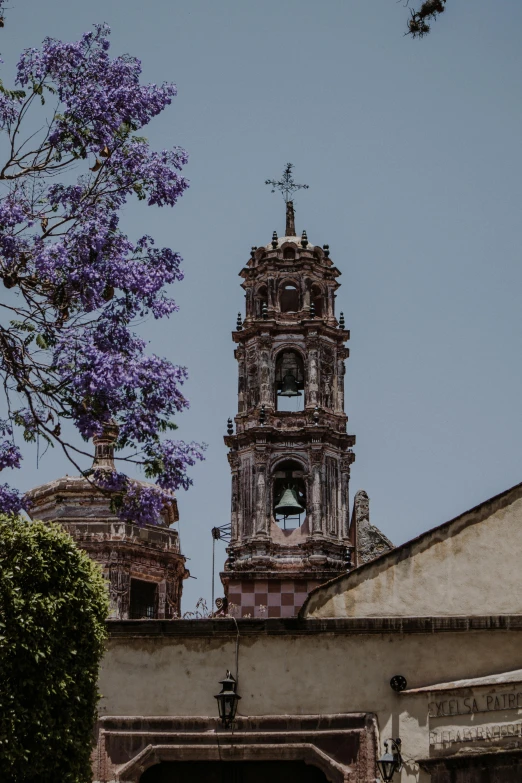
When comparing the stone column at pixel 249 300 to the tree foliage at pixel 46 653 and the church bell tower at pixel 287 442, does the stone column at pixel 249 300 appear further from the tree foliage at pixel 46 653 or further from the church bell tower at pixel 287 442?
the tree foliage at pixel 46 653

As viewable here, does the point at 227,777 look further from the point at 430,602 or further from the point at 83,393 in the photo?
the point at 83,393

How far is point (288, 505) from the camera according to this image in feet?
153

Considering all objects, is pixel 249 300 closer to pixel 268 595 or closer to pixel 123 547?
pixel 123 547

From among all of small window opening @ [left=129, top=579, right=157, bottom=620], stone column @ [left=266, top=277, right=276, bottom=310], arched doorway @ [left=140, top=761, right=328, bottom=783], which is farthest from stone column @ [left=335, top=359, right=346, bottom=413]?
arched doorway @ [left=140, top=761, right=328, bottom=783]

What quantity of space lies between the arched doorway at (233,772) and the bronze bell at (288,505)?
27475 mm

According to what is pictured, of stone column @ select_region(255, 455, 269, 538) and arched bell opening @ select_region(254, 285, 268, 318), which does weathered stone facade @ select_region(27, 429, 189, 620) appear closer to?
stone column @ select_region(255, 455, 269, 538)

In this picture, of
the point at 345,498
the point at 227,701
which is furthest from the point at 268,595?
the point at 227,701

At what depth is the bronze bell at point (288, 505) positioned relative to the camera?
46500mm

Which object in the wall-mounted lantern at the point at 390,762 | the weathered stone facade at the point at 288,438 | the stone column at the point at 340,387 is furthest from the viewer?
the stone column at the point at 340,387

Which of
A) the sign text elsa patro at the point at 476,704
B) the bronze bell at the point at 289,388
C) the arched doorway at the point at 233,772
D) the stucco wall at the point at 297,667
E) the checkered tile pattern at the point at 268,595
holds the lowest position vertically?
the arched doorway at the point at 233,772

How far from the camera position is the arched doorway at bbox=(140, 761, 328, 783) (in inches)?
742

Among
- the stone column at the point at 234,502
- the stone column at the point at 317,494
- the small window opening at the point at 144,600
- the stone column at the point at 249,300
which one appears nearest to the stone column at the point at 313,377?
the stone column at the point at 317,494

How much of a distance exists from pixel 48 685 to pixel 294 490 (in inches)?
1242

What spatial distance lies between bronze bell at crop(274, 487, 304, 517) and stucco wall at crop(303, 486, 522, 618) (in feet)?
89.0
